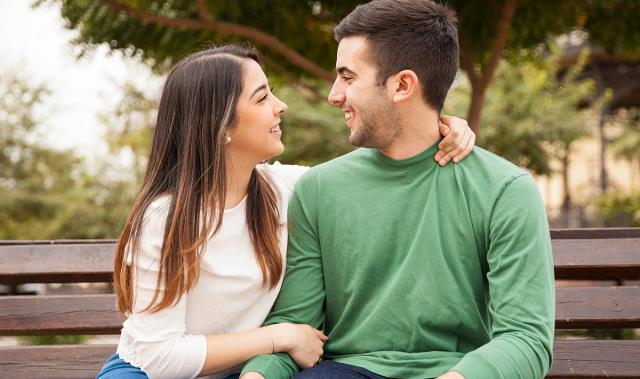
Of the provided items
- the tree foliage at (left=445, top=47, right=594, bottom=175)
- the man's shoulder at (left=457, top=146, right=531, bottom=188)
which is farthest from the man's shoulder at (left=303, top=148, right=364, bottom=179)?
the tree foliage at (left=445, top=47, right=594, bottom=175)

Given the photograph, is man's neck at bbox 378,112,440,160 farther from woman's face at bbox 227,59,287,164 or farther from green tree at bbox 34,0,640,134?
green tree at bbox 34,0,640,134

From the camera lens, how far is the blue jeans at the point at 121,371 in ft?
8.40

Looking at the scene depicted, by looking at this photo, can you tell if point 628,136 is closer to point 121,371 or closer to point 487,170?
point 487,170

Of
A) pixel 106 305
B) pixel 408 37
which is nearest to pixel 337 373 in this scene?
pixel 408 37

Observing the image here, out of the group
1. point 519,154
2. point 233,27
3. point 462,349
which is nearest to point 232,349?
point 462,349

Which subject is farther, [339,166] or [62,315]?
[62,315]

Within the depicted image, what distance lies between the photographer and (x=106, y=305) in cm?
329

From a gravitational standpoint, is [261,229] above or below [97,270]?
above

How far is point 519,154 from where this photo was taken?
14180mm

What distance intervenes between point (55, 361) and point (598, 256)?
224 centimetres

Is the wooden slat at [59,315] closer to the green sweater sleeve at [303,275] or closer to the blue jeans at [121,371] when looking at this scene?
the blue jeans at [121,371]

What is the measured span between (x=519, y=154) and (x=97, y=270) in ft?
38.7

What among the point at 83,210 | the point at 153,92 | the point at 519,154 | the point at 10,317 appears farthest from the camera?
the point at 153,92

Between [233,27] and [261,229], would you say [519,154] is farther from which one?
[261,229]
